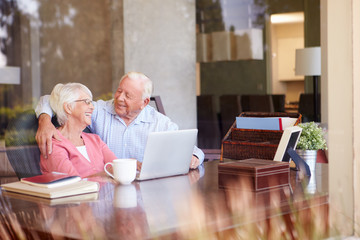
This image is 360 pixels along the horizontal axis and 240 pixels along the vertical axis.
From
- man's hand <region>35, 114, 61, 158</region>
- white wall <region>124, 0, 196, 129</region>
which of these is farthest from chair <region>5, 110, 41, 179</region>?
white wall <region>124, 0, 196, 129</region>

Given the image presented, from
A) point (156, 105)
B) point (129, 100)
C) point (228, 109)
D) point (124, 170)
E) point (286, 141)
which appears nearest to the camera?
point (124, 170)

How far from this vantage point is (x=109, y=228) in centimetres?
122

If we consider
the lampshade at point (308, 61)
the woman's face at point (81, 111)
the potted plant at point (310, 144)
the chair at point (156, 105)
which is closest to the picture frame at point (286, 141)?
the potted plant at point (310, 144)

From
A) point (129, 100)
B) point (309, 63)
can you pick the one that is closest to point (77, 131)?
point (129, 100)

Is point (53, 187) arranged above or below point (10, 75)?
below

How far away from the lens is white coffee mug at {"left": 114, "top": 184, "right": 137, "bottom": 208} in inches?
57.8

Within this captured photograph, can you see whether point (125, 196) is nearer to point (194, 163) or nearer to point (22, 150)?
point (194, 163)

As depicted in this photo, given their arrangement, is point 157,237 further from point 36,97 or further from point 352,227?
point 36,97

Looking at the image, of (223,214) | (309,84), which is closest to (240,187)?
(223,214)

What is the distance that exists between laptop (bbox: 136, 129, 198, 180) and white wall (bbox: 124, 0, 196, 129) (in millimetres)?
2631

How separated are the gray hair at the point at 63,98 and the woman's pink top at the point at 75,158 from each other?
0.13m

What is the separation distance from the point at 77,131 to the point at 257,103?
3.74 m

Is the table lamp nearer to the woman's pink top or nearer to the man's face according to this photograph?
the man's face

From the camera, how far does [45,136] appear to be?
214 centimetres
